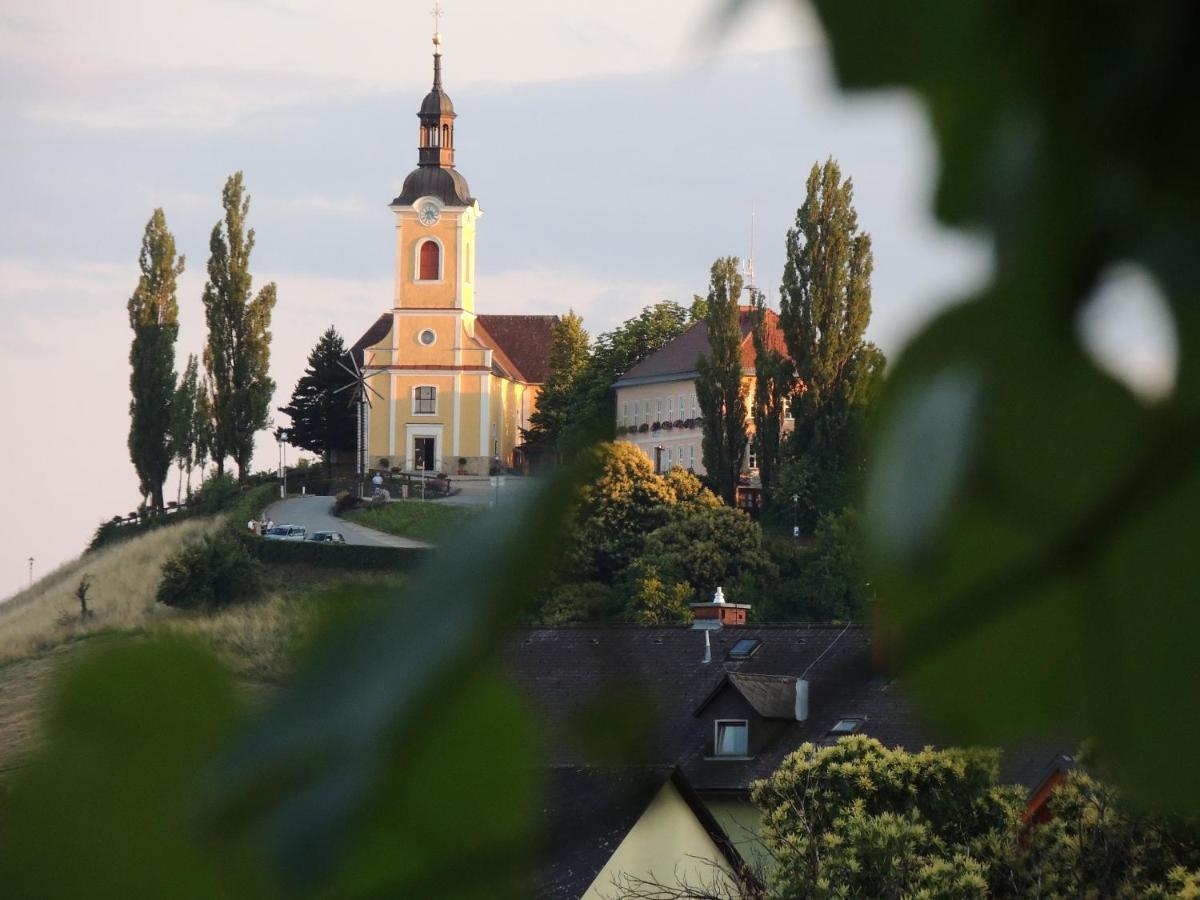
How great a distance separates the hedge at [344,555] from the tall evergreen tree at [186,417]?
11 centimetres

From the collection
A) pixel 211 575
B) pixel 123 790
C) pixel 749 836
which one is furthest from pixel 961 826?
pixel 123 790

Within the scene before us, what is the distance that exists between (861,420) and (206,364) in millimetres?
322

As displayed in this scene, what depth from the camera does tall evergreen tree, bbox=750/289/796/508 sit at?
0.33 metres

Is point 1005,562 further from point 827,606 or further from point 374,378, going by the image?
point 374,378

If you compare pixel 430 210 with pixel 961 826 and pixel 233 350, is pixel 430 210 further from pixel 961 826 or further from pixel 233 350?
pixel 961 826

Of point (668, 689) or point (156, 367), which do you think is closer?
point (668, 689)

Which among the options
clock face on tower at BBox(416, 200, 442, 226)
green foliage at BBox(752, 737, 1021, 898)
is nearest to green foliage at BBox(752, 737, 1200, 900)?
green foliage at BBox(752, 737, 1021, 898)

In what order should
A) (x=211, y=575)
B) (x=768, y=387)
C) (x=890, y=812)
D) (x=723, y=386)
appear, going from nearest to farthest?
1. (x=211, y=575)
2. (x=768, y=387)
3. (x=723, y=386)
4. (x=890, y=812)

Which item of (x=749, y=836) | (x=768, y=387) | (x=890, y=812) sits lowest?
(x=890, y=812)

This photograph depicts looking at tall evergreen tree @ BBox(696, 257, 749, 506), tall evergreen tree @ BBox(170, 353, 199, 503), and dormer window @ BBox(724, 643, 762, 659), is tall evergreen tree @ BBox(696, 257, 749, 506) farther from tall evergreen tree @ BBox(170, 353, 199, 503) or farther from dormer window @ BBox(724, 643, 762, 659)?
tall evergreen tree @ BBox(170, 353, 199, 503)

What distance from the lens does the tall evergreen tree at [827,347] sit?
0.15 m

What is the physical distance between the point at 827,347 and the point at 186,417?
20 centimetres

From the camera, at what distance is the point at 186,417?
386 mm

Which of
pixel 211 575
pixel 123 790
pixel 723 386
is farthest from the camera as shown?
pixel 723 386
